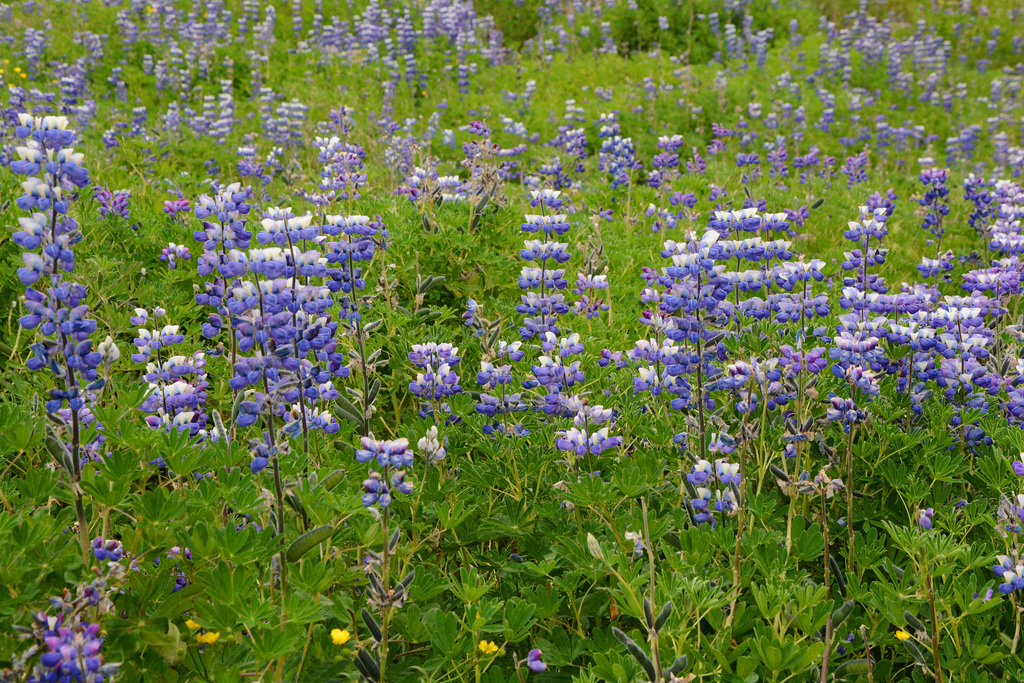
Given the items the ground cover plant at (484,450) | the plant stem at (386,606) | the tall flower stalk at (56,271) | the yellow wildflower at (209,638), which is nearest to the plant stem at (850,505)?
the ground cover plant at (484,450)

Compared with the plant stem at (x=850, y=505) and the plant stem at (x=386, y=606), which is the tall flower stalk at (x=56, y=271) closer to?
the plant stem at (x=386, y=606)

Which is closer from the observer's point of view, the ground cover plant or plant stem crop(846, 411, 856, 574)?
the ground cover plant

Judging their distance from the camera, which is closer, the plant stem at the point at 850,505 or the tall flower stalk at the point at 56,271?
the tall flower stalk at the point at 56,271

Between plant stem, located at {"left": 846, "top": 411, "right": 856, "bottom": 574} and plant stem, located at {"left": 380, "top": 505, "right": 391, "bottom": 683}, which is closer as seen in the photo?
plant stem, located at {"left": 380, "top": 505, "right": 391, "bottom": 683}

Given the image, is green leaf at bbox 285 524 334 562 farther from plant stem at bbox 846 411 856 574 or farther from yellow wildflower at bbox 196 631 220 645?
plant stem at bbox 846 411 856 574

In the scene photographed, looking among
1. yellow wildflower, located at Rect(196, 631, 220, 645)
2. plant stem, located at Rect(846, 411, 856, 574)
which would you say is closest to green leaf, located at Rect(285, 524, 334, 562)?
yellow wildflower, located at Rect(196, 631, 220, 645)

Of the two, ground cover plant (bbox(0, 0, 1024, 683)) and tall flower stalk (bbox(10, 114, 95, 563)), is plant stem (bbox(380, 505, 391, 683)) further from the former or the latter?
tall flower stalk (bbox(10, 114, 95, 563))

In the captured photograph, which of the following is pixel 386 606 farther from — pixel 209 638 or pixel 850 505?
pixel 850 505

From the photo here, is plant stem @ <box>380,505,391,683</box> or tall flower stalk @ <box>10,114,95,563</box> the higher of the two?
tall flower stalk @ <box>10,114,95,563</box>

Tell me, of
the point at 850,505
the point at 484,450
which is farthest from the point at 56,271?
the point at 850,505

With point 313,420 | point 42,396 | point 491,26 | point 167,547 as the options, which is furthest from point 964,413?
point 491,26

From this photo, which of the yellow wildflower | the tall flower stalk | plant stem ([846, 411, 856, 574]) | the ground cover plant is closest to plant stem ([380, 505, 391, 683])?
the ground cover plant

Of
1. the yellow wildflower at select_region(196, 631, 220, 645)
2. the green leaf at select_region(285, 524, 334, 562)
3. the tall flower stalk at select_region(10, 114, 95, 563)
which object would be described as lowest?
the yellow wildflower at select_region(196, 631, 220, 645)

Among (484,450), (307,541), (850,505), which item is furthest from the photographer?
(484,450)
